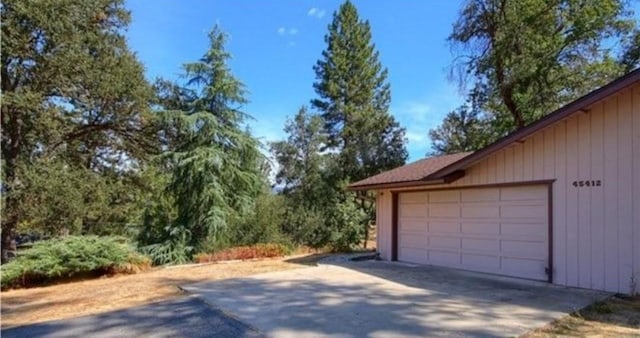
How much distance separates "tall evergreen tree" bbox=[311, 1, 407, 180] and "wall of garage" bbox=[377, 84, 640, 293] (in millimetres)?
16427

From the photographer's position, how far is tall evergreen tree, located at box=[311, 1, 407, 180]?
82.3 ft

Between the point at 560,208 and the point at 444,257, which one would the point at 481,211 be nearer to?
the point at 444,257

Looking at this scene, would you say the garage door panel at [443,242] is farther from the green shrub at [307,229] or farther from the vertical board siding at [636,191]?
the green shrub at [307,229]

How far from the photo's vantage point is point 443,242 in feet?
34.6

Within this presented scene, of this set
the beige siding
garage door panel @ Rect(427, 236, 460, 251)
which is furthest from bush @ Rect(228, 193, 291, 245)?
garage door panel @ Rect(427, 236, 460, 251)

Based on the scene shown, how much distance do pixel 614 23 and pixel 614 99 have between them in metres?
11.9

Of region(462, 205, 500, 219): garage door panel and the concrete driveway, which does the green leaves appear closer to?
region(462, 205, 500, 219): garage door panel

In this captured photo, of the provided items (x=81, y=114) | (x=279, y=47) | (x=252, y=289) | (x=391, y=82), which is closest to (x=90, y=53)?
(x=81, y=114)

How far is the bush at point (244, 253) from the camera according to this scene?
1267 centimetres

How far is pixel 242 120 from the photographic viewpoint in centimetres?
1594

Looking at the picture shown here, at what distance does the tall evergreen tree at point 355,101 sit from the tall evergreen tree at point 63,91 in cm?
1166

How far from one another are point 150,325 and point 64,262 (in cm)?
591

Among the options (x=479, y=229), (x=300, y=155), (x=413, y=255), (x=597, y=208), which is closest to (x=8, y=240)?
(x=413, y=255)

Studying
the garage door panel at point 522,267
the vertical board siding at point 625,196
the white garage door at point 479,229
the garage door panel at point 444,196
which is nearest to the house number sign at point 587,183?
the vertical board siding at point 625,196
